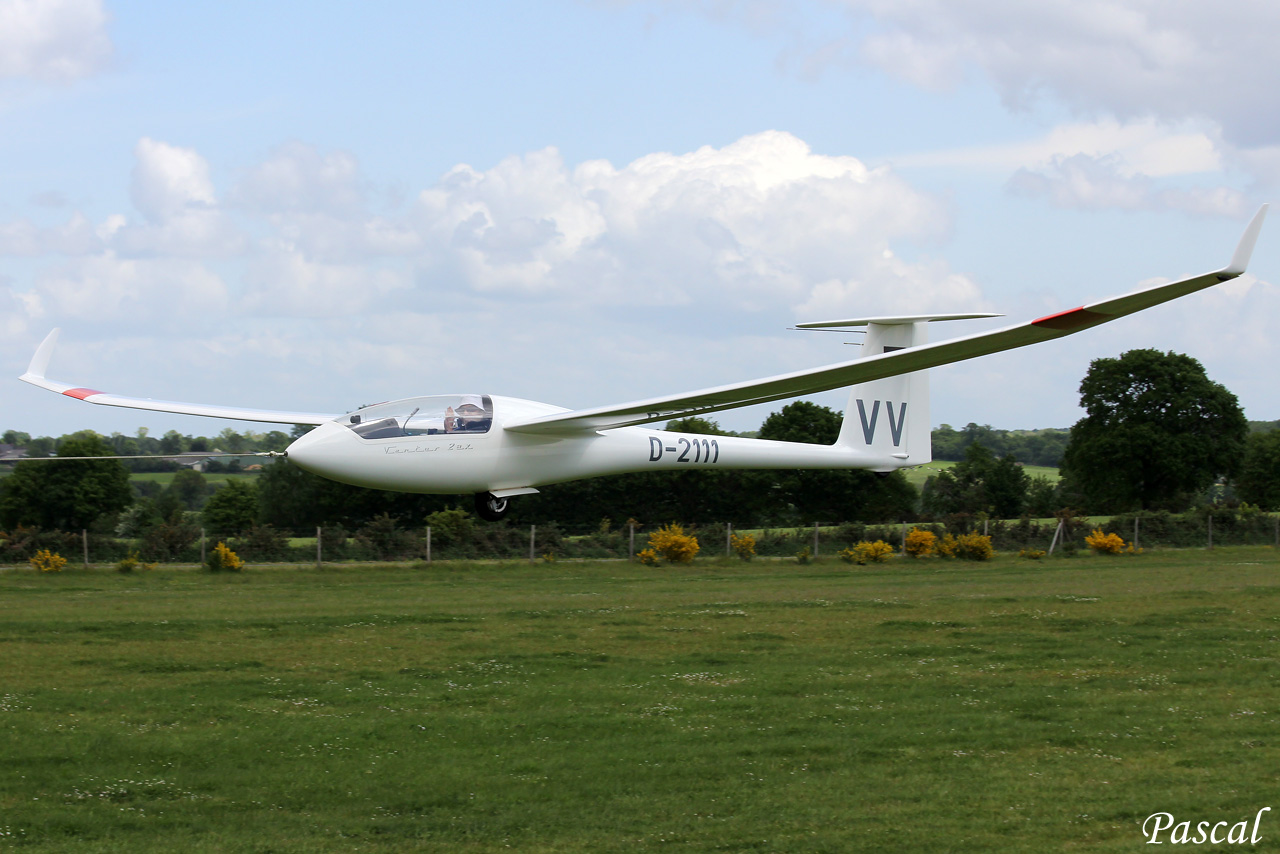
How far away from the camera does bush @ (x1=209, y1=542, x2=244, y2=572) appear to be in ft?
128

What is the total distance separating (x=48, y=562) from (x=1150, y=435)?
204ft

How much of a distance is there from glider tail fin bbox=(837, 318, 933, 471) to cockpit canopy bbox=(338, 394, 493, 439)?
768 cm

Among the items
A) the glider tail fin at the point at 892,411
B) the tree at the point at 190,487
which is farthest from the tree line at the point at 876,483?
the glider tail fin at the point at 892,411

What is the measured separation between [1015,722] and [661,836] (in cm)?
639

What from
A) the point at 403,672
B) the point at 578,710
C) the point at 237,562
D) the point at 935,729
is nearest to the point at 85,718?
the point at 403,672

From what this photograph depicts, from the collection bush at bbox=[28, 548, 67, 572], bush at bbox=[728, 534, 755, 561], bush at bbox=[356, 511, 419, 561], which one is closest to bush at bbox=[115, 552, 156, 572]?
bush at bbox=[28, 548, 67, 572]

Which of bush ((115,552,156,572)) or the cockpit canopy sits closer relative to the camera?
the cockpit canopy

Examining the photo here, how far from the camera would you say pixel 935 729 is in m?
15.2

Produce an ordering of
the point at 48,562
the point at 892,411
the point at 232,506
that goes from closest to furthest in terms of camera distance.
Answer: the point at 892,411, the point at 48,562, the point at 232,506

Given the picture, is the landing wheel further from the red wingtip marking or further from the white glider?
the red wingtip marking

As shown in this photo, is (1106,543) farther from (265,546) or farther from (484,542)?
(265,546)

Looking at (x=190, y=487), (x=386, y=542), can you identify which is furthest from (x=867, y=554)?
(x=190, y=487)

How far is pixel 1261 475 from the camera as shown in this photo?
256 ft

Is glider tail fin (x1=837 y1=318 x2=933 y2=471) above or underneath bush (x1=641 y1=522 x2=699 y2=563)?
above
